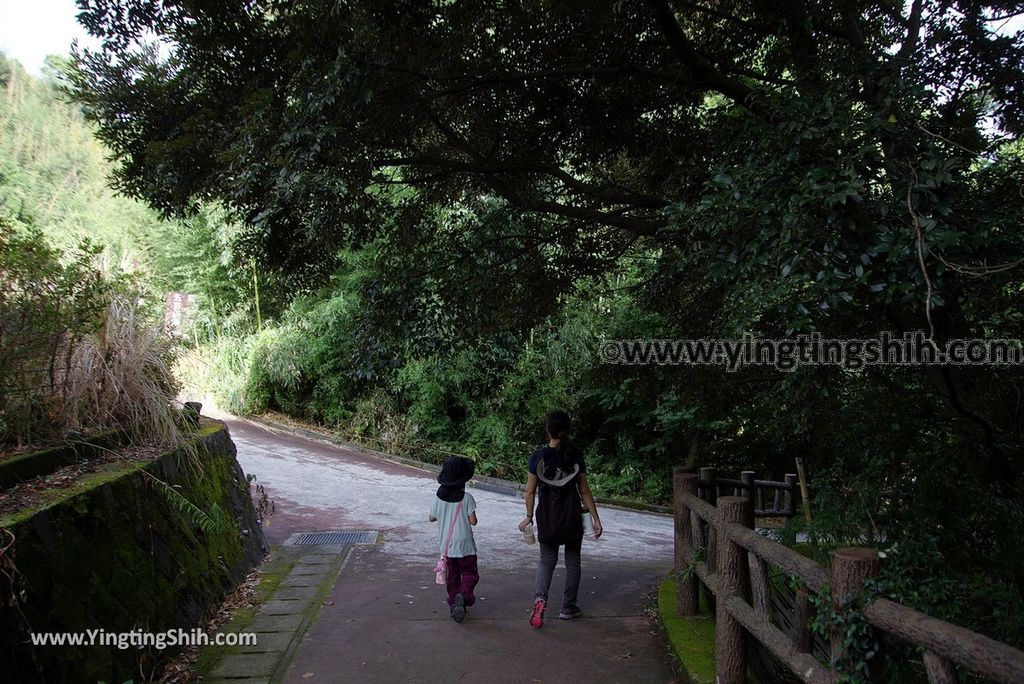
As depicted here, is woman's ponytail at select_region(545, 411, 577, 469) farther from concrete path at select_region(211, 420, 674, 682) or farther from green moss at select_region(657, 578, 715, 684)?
green moss at select_region(657, 578, 715, 684)

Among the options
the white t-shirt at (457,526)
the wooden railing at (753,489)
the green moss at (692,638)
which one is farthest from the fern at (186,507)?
the wooden railing at (753,489)

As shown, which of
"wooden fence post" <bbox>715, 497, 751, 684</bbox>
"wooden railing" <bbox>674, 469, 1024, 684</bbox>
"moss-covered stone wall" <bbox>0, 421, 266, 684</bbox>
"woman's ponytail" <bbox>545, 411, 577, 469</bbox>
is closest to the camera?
"wooden railing" <bbox>674, 469, 1024, 684</bbox>

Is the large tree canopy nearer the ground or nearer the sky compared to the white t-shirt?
nearer the sky

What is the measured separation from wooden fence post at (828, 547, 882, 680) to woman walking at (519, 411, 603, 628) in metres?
2.65

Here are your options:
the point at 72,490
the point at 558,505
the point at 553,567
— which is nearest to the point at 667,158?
the point at 558,505

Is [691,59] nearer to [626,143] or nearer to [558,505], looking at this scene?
[626,143]

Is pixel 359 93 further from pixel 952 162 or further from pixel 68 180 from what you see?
pixel 68 180

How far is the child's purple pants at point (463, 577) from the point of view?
19.5ft

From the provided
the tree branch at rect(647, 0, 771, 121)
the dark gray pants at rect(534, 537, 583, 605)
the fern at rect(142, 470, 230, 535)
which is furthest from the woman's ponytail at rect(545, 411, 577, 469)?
the tree branch at rect(647, 0, 771, 121)

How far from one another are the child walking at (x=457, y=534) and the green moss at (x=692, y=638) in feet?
4.73

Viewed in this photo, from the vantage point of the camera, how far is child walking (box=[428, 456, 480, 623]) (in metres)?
5.91

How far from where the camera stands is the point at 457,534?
5.98 meters

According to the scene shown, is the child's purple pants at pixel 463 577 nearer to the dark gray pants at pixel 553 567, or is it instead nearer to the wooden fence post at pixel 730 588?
the dark gray pants at pixel 553 567

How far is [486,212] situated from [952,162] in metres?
5.73
